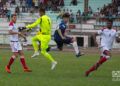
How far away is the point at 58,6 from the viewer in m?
49.4

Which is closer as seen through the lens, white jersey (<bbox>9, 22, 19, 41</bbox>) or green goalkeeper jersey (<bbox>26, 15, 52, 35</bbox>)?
white jersey (<bbox>9, 22, 19, 41</bbox>)

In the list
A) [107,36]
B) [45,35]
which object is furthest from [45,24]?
[107,36]

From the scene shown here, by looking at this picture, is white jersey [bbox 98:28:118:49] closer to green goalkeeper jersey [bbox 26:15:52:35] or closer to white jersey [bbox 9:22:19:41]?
white jersey [bbox 9:22:19:41]

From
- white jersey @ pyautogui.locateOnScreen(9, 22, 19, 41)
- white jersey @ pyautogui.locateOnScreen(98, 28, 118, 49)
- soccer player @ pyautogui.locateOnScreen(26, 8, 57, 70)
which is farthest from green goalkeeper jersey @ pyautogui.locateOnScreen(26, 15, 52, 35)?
white jersey @ pyautogui.locateOnScreen(98, 28, 118, 49)

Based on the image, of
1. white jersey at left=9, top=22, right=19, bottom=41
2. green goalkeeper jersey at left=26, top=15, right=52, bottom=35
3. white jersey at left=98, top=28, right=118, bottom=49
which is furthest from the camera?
green goalkeeper jersey at left=26, top=15, right=52, bottom=35

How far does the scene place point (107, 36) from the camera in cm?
1644

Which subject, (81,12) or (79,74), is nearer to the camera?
(79,74)

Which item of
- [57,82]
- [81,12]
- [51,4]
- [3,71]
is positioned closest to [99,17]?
[81,12]

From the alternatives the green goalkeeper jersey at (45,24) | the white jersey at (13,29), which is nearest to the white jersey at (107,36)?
the white jersey at (13,29)

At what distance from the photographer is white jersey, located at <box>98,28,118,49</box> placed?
643 inches

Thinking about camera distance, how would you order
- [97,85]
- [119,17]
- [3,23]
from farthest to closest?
[3,23] < [119,17] < [97,85]

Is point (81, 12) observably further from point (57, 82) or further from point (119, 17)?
point (57, 82)

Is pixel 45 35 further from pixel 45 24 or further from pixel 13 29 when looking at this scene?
pixel 13 29

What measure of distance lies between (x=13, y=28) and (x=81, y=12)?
1193 inches
